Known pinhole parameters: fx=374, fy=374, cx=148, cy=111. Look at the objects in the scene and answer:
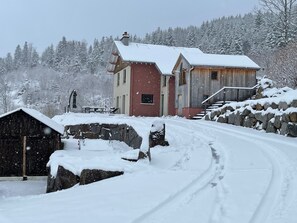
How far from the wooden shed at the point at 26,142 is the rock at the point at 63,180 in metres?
5.39

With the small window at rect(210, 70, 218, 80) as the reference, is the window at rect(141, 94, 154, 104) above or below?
below

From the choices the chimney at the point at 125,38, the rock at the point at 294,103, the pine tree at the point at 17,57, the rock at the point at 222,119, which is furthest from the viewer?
the pine tree at the point at 17,57

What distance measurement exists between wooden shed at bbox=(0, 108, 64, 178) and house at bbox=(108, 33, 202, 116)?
15.8 m

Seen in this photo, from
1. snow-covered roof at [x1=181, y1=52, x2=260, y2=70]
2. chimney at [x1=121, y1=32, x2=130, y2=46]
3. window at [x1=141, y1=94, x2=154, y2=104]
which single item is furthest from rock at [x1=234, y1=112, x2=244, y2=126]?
chimney at [x1=121, y1=32, x2=130, y2=46]

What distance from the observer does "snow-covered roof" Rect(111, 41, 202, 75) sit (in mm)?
31484

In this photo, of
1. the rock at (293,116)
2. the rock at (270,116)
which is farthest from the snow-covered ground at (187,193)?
the rock at (270,116)

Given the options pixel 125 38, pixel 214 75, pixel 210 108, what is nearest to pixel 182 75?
pixel 214 75

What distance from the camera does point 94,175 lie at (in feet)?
28.6

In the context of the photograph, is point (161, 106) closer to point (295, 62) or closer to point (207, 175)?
point (295, 62)

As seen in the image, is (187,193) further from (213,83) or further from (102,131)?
(213,83)

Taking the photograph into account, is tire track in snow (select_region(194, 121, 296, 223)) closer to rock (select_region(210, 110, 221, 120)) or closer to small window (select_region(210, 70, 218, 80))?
rock (select_region(210, 110, 221, 120))

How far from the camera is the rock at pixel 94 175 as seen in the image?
8.69 m

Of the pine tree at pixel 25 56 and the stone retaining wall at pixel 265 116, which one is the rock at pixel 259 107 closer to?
the stone retaining wall at pixel 265 116

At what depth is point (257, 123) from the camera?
16.3 metres
